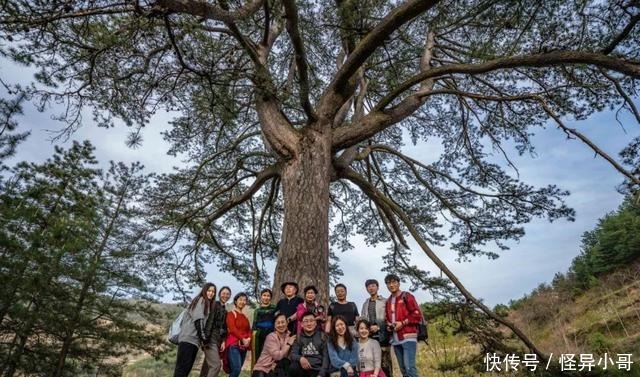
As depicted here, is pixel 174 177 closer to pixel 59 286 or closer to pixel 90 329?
pixel 59 286

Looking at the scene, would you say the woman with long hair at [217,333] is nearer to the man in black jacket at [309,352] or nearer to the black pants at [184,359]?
the black pants at [184,359]

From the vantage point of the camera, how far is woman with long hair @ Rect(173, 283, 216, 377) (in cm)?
374

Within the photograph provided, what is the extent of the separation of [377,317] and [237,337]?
1.50m

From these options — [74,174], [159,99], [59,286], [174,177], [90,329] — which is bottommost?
[90,329]

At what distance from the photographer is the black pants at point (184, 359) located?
3678 millimetres

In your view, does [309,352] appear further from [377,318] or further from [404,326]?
[404,326]

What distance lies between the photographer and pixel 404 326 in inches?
150

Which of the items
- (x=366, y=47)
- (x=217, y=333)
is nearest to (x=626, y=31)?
(x=366, y=47)

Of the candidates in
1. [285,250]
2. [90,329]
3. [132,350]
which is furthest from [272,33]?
[132,350]

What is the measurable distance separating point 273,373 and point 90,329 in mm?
8298

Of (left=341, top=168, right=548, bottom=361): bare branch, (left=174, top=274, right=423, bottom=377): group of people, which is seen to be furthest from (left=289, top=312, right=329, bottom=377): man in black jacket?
(left=341, top=168, right=548, bottom=361): bare branch

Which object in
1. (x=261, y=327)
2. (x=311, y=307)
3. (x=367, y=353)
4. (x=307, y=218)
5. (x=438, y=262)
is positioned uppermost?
(x=307, y=218)

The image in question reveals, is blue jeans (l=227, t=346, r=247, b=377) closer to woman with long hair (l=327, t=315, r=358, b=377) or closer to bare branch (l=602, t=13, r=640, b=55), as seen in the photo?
woman with long hair (l=327, t=315, r=358, b=377)

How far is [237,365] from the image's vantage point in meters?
3.88
